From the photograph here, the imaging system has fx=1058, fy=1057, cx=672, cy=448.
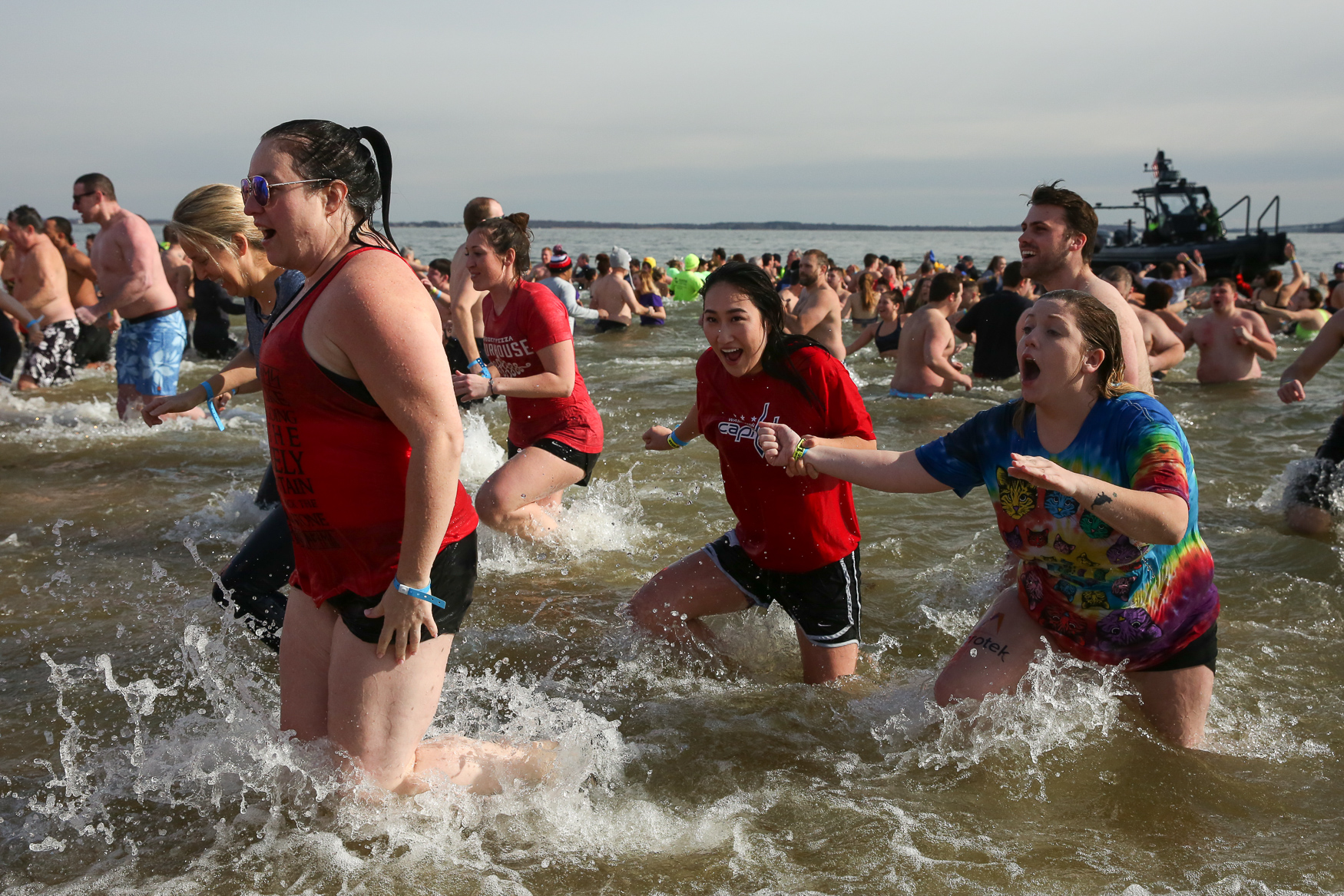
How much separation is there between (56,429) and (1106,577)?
9240mm

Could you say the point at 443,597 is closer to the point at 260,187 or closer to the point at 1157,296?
the point at 260,187

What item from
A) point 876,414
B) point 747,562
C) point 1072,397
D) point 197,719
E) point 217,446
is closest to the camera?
point 1072,397

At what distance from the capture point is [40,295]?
10.5 metres

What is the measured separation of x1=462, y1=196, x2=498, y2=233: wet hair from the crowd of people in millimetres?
1073

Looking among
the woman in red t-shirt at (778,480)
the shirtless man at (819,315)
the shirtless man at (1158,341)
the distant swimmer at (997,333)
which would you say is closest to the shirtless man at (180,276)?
the shirtless man at (819,315)

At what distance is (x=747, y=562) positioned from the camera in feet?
12.9

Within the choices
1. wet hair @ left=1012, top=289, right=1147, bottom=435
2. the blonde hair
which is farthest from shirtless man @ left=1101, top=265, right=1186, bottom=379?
the blonde hair

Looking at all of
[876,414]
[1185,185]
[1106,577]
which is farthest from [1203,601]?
[1185,185]

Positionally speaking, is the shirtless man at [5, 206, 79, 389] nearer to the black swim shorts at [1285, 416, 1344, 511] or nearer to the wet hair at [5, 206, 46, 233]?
the wet hair at [5, 206, 46, 233]

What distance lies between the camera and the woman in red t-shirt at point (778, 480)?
3701mm

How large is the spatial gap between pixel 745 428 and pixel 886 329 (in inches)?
431

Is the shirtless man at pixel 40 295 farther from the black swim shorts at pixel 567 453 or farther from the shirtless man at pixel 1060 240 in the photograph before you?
the shirtless man at pixel 1060 240

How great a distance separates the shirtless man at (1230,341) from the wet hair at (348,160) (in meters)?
11.1

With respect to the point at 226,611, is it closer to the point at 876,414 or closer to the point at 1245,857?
the point at 1245,857
